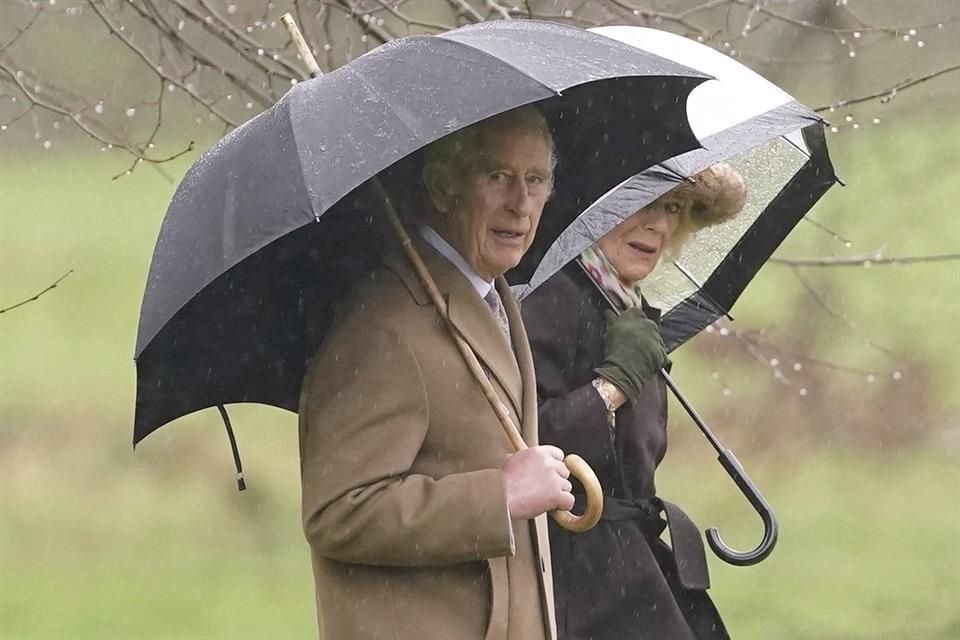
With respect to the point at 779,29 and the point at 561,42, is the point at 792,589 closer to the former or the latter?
the point at 779,29

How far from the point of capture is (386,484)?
2648mm

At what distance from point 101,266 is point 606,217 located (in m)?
8.19

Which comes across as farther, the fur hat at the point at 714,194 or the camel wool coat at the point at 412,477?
the fur hat at the point at 714,194

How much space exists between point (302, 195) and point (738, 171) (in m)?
1.77

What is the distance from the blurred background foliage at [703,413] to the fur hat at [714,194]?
13.1 feet

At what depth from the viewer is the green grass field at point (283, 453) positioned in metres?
9.36

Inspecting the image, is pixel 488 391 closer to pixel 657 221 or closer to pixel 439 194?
pixel 439 194

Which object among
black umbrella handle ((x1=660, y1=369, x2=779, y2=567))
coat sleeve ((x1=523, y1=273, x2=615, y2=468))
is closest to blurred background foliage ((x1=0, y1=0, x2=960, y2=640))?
black umbrella handle ((x1=660, y1=369, x2=779, y2=567))

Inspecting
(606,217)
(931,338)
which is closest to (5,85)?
(606,217)

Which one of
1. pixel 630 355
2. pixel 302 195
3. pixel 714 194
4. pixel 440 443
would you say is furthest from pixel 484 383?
pixel 714 194

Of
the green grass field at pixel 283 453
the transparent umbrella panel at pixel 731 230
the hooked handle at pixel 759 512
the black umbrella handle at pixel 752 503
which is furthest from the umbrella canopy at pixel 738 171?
the green grass field at pixel 283 453

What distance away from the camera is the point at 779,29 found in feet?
24.9

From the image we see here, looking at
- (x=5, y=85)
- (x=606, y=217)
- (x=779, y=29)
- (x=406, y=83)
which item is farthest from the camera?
(x=779, y=29)

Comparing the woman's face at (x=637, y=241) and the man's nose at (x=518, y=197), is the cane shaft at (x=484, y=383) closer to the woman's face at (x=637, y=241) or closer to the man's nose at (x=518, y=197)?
the man's nose at (x=518, y=197)
